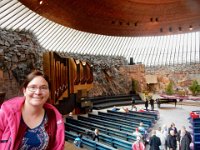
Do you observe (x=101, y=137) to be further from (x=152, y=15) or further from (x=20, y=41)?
(x=152, y=15)

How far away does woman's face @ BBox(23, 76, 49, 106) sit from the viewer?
1.64 m

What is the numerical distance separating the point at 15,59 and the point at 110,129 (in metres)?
6.59

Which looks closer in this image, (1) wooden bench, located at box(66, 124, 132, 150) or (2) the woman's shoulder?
(2) the woman's shoulder

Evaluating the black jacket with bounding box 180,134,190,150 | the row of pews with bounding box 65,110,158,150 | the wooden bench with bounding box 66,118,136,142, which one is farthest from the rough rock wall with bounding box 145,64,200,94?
the black jacket with bounding box 180,134,190,150

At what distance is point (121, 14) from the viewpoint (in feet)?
56.4

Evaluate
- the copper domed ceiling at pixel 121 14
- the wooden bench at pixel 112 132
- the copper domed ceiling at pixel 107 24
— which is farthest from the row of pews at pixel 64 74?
the copper domed ceiling at pixel 107 24

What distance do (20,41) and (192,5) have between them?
431 inches

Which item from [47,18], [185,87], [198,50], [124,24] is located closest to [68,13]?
[47,18]

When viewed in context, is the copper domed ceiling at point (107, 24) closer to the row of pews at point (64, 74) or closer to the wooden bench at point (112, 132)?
the row of pews at point (64, 74)

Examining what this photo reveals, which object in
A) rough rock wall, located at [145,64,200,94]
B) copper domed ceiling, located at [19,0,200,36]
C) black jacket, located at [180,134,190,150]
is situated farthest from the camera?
rough rock wall, located at [145,64,200,94]

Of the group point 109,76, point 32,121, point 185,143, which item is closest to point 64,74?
point 185,143

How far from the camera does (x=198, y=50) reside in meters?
27.5

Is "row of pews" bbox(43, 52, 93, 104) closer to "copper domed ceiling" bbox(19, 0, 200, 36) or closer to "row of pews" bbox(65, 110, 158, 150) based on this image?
"row of pews" bbox(65, 110, 158, 150)

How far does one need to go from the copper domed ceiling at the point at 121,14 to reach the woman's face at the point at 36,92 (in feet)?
38.5
